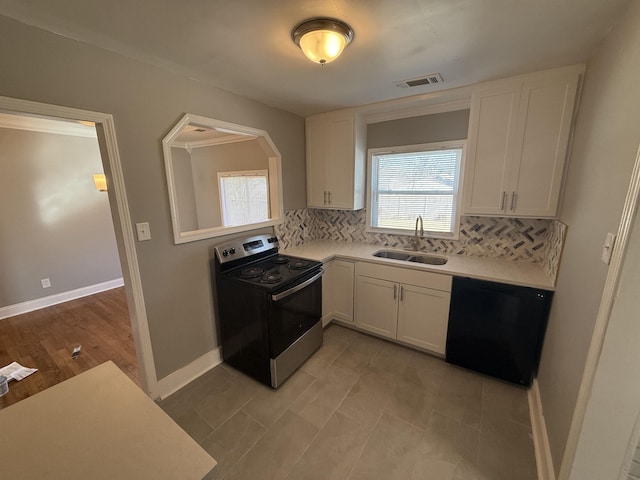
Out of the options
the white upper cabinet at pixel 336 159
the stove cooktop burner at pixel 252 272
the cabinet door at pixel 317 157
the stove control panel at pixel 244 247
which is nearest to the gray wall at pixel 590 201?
the white upper cabinet at pixel 336 159

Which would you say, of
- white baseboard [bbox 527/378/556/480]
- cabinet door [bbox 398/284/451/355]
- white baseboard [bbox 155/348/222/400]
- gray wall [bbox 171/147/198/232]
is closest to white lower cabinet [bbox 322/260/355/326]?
cabinet door [bbox 398/284/451/355]

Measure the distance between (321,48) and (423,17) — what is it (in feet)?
1.75

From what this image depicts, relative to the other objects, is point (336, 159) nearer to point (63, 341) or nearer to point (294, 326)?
point (294, 326)

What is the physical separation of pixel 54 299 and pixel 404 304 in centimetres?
472

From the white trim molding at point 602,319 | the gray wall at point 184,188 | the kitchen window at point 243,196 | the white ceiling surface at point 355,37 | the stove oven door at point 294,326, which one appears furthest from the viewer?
the gray wall at point 184,188

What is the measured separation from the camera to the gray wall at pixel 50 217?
3256 millimetres

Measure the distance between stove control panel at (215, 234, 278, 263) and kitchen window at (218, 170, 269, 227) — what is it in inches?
61.9

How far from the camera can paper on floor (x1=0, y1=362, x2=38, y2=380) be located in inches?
87.9

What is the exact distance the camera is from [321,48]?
1.38m

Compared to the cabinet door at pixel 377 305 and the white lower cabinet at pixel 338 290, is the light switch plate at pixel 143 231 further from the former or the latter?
the cabinet door at pixel 377 305

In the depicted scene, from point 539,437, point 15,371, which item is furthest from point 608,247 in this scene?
point 15,371

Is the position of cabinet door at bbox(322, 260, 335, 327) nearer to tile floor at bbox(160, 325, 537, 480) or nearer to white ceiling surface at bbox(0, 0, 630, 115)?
tile floor at bbox(160, 325, 537, 480)

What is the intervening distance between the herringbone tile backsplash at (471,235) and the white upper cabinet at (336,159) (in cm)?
32

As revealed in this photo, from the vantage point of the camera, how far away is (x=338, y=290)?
290 cm
